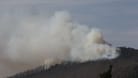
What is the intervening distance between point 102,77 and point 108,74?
176 cm

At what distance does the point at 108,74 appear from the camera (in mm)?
125250

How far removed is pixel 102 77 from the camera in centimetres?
12488
